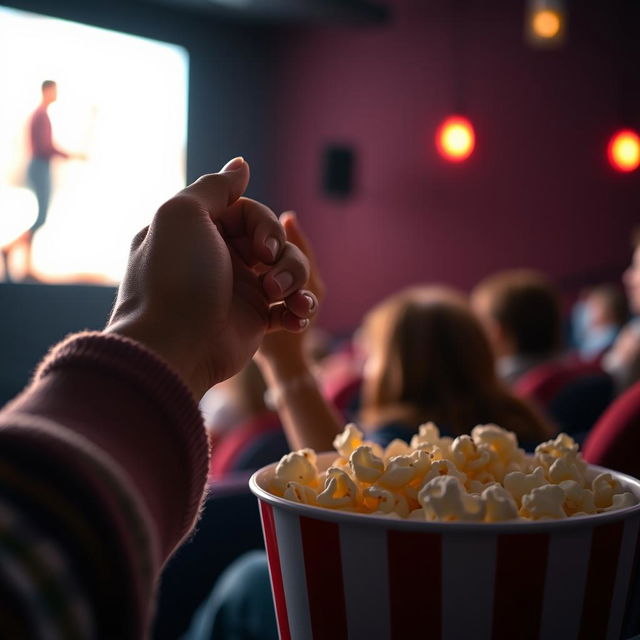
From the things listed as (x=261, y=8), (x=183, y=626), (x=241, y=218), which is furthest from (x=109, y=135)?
(x=241, y=218)

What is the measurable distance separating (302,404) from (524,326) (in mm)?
2097

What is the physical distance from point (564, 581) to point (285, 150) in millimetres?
6873

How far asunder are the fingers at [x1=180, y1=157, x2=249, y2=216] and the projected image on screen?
14.7ft

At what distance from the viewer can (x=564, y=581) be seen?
44 centimetres

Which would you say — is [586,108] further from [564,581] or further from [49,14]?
[564,581]

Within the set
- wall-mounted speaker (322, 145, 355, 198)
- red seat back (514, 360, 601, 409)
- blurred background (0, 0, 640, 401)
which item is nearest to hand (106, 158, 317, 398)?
red seat back (514, 360, 601, 409)

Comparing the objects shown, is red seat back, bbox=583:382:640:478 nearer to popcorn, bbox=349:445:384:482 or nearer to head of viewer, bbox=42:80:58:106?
popcorn, bbox=349:445:384:482

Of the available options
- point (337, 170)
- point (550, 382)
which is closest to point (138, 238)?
point (550, 382)

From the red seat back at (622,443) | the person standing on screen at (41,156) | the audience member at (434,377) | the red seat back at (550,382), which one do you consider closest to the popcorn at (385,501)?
the red seat back at (622,443)

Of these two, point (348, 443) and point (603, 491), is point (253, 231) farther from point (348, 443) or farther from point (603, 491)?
point (603, 491)

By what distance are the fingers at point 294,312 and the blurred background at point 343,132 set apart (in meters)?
4.24

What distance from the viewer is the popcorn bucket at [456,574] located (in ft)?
→ 1.40

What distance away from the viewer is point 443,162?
622 cm

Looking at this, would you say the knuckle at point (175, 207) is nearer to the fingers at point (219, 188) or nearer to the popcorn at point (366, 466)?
the fingers at point (219, 188)
